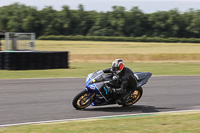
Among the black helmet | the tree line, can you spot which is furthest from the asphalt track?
the tree line

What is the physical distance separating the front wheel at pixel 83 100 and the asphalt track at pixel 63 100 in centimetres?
15

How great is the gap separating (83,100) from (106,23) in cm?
8764

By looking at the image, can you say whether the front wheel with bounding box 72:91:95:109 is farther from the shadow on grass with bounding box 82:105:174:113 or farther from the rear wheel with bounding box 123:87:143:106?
the rear wheel with bounding box 123:87:143:106

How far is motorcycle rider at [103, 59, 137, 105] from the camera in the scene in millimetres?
8477

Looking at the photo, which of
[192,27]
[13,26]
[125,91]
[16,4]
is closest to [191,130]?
[125,91]

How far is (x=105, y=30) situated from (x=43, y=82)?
75.1m

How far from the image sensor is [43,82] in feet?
45.1

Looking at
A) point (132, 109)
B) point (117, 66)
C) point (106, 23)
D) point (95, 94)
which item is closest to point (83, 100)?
point (95, 94)

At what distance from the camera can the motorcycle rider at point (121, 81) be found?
8477mm

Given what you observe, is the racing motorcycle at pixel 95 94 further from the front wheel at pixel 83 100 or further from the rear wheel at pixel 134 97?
the rear wheel at pixel 134 97

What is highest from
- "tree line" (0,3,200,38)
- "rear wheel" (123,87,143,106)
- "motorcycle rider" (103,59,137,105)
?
"tree line" (0,3,200,38)

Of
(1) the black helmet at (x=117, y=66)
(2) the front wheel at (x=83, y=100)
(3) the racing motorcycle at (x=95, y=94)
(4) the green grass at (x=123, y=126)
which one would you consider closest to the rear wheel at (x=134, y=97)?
(3) the racing motorcycle at (x=95, y=94)

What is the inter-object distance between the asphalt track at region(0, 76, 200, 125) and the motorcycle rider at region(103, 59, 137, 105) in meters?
0.48

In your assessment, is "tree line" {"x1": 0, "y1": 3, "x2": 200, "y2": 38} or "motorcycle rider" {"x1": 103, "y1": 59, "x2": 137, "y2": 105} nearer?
"motorcycle rider" {"x1": 103, "y1": 59, "x2": 137, "y2": 105}
